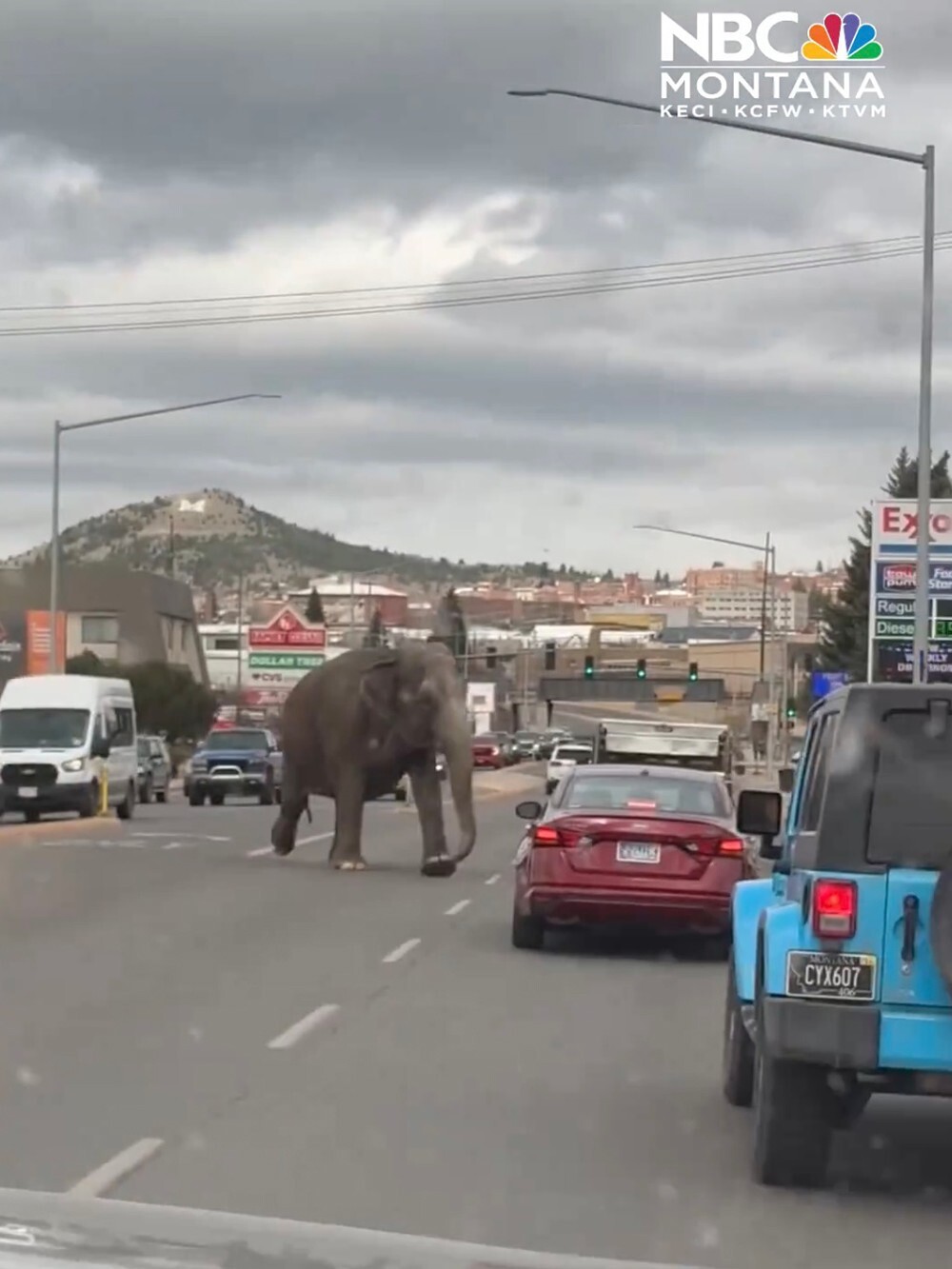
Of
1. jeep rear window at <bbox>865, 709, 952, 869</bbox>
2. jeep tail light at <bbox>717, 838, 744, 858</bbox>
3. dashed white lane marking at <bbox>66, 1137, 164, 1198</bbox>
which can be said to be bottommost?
dashed white lane marking at <bbox>66, 1137, 164, 1198</bbox>

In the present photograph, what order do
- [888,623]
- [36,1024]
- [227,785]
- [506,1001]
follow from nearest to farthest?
[36,1024] < [506,1001] < [888,623] < [227,785]

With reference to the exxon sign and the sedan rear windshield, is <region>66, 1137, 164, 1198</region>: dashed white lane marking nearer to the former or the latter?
the sedan rear windshield

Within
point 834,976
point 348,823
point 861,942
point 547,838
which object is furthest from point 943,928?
point 348,823

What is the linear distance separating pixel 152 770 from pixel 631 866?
38346 mm

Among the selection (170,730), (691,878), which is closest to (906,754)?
(691,878)

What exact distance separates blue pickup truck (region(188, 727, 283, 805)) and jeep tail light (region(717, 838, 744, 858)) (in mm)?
34600

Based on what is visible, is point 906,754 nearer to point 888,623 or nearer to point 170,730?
point 888,623

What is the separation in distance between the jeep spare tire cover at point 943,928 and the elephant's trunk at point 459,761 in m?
15.8

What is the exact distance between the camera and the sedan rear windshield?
17188 mm

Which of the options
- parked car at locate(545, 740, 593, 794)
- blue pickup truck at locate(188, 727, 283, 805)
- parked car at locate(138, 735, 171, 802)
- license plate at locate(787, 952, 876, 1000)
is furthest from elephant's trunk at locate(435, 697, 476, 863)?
parked car at locate(545, 740, 593, 794)

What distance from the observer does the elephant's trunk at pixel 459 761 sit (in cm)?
2381

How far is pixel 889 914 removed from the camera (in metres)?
7.92

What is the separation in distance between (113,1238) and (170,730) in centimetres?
8933

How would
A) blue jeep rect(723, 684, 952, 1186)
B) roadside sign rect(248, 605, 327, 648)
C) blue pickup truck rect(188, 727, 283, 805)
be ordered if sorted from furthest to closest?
roadside sign rect(248, 605, 327, 648)
blue pickup truck rect(188, 727, 283, 805)
blue jeep rect(723, 684, 952, 1186)
